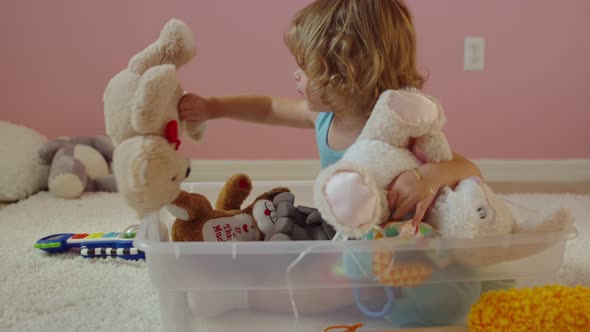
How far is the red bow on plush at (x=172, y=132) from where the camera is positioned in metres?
0.69

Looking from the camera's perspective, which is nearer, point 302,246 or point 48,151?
point 302,246

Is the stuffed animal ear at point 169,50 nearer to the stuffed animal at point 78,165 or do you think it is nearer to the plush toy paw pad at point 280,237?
the plush toy paw pad at point 280,237

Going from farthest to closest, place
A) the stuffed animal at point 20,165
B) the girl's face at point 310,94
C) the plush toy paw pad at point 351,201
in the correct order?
the stuffed animal at point 20,165, the girl's face at point 310,94, the plush toy paw pad at point 351,201

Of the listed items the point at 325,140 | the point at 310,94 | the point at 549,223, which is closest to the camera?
the point at 549,223

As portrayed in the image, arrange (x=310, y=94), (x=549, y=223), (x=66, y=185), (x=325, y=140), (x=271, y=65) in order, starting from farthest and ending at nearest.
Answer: (x=271, y=65) < (x=66, y=185) < (x=325, y=140) < (x=310, y=94) < (x=549, y=223)

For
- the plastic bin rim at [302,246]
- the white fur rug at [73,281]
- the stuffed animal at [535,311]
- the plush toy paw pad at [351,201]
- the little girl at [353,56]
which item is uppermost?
the little girl at [353,56]

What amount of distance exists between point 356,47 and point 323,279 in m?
0.29

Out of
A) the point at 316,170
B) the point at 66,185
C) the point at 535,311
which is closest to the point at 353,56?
the point at 535,311

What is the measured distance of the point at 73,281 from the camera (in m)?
0.92

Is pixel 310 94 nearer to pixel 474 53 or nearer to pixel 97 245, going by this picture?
pixel 97 245

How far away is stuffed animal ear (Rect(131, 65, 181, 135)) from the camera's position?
0.66 m

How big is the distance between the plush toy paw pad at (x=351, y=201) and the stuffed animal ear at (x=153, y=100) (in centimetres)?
21

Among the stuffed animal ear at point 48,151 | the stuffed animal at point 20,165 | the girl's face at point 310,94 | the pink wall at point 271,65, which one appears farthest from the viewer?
the pink wall at point 271,65

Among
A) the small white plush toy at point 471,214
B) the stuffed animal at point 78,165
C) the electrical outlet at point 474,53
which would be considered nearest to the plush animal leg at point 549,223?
the small white plush toy at point 471,214
